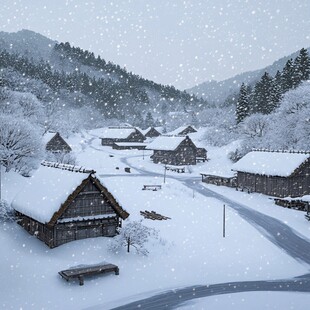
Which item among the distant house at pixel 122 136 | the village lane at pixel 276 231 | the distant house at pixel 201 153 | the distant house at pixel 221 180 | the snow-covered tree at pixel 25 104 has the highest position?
the snow-covered tree at pixel 25 104

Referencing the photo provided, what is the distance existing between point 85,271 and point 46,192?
702cm

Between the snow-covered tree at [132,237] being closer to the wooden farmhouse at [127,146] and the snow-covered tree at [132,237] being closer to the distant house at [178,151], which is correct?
the distant house at [178,151]

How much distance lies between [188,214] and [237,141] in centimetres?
4776

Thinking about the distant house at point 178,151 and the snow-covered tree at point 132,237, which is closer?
the snow-covered tree at point 132,237

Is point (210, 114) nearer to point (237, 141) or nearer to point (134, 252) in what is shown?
point (237, 141)

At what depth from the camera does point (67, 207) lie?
23.2 meters

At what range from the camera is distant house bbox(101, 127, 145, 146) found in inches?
3974

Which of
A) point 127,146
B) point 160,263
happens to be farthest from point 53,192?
point 127,146

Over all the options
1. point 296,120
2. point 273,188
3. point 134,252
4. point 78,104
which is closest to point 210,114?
point 78,104

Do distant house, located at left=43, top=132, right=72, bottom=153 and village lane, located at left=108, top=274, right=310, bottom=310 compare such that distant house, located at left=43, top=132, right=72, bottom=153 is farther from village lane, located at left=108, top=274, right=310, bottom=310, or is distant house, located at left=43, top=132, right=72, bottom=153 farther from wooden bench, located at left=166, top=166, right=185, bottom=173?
village lane, located at left=108, top=274, right=310, bottom=310

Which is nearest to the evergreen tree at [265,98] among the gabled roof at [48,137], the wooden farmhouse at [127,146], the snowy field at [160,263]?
the wooden farmhouse at [127,146]

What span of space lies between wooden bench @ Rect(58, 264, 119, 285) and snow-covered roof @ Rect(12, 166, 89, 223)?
147 inches

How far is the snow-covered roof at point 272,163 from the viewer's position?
43.1m

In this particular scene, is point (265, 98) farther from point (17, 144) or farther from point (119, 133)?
point (17, 144)
